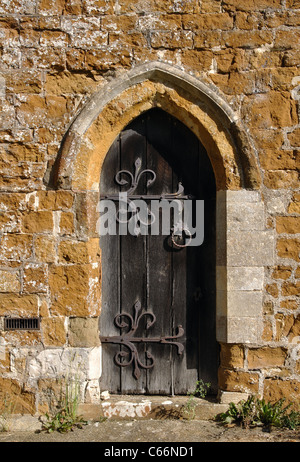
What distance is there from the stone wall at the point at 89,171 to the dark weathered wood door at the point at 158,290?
0.76ft

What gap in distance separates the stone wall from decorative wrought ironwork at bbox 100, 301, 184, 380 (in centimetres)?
25

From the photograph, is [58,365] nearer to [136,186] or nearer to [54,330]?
[54,330]

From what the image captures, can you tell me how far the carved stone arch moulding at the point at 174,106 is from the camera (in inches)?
140

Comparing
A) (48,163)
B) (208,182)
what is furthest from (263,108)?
(48,163)

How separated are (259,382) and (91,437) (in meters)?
1.32

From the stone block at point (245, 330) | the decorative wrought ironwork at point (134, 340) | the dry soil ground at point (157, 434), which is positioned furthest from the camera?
the decorative wrought ironwork at point (134, 340)

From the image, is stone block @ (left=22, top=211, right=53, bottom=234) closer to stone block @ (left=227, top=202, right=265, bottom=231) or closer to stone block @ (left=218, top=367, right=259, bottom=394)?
stone block @ (left=227, top=202, right=265, bottom=231)

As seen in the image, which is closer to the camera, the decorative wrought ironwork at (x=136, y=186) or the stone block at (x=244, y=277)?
the stone block at (x=244, y=277)

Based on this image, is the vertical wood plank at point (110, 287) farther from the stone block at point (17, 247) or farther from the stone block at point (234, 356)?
the stone block at point (234, 356)

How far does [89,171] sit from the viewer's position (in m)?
3.64

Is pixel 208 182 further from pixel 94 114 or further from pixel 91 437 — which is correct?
pixel 91 437

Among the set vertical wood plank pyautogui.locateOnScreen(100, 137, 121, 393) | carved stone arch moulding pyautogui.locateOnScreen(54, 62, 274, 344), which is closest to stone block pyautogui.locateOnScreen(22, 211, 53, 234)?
carved stone arch moulding pyautogui.locateOnScreen(54, 62, 274, 344)

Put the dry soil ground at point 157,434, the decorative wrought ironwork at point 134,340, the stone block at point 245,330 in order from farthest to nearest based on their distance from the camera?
the decorative wrought ironwork at point 134,340, the stone block at point 245,330, the dry soil ground at point 157,434

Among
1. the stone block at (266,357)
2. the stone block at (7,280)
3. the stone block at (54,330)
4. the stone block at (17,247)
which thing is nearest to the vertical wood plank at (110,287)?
the stone block at (54,330)
